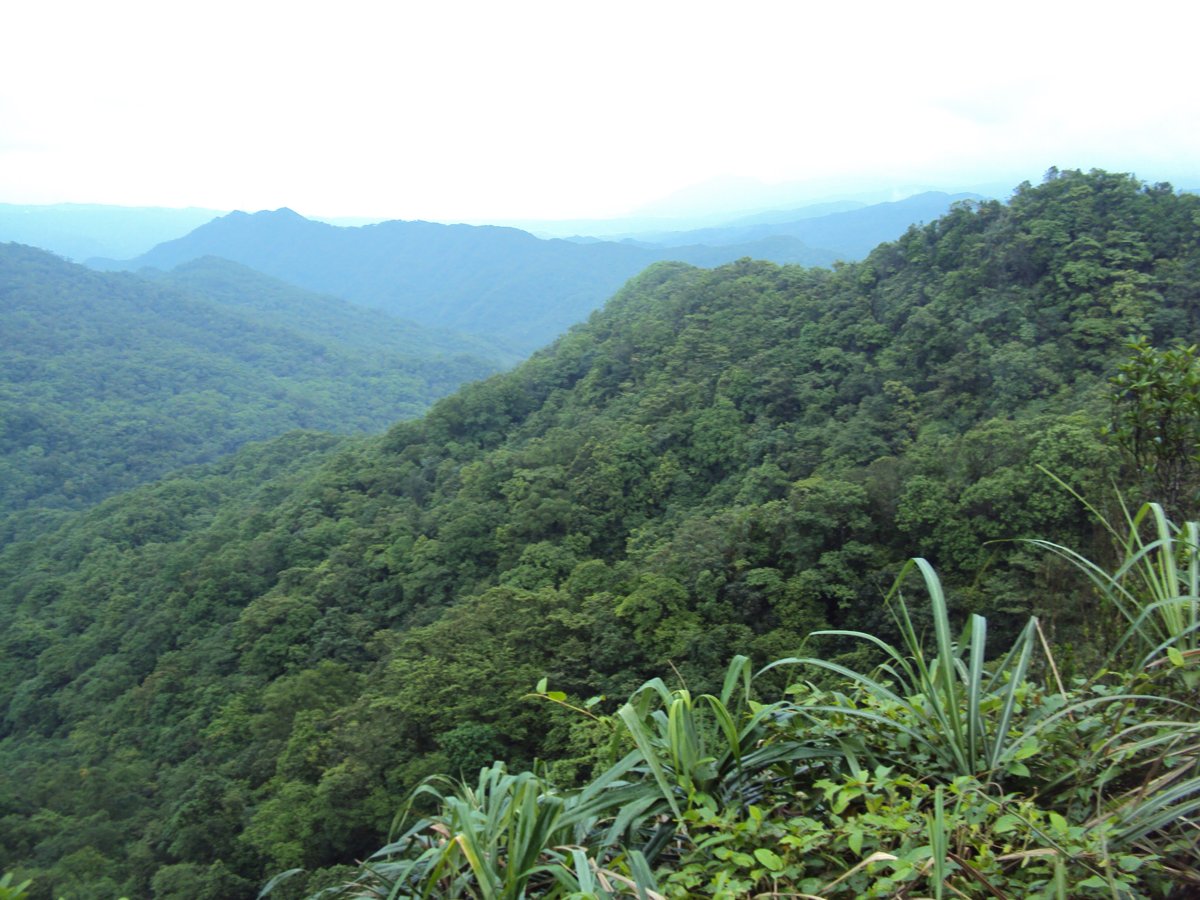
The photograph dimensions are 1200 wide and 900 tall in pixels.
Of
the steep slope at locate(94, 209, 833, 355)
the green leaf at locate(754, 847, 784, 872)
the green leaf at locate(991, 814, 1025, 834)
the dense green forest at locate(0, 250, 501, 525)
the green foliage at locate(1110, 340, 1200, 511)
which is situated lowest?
the dense green forest at locate(0, 250, 501, 525)

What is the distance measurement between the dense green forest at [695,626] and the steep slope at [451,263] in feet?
300

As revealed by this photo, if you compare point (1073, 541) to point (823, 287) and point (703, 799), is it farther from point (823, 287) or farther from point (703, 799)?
point (823, 287)

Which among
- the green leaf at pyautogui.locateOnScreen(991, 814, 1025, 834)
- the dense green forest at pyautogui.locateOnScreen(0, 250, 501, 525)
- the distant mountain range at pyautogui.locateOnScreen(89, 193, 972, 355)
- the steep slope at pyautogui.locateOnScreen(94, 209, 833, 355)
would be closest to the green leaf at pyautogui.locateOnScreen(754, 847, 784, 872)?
the green leaf at pyautogui.locateOnScreen(991, 814, 1025, 834)

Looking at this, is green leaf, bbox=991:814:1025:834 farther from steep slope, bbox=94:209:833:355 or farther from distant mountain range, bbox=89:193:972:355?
steep slope, bbox=94:209:833:355

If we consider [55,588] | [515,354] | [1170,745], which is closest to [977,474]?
[1170,745]

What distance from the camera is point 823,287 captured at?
61.2 ft

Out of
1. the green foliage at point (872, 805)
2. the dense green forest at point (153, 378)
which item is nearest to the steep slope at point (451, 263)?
the dense green forest at point (153, 378)

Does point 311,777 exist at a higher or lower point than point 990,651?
lower

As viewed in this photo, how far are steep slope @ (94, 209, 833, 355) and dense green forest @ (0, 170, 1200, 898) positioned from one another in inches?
3599

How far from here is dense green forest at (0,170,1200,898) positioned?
1.41 m

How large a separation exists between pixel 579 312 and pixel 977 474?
118323mm

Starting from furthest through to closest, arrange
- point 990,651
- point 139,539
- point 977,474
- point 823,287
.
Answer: point 139,539 < point 823,287 < point 977,474 < point 990,651

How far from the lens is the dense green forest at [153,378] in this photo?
4462cm

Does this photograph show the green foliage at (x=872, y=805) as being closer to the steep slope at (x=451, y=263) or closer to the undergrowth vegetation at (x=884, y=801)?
the undergrowth vegetation at (x=884, y=801)
